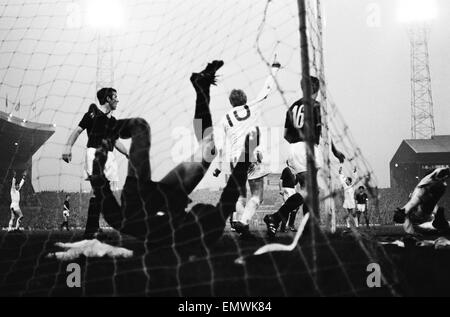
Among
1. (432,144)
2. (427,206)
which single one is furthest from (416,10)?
(427,206)

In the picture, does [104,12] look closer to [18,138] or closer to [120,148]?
[120,148]

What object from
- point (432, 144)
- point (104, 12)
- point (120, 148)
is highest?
point (104, 12)

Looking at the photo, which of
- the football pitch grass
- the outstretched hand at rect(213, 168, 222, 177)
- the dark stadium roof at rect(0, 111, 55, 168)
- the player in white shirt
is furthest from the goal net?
the dark stadium roof at rect(0, 111, 55, 168)

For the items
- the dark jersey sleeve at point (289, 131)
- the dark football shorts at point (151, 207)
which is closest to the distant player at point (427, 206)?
the dark jersey sleeve at point (289, 131)

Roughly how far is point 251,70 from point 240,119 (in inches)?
58.8

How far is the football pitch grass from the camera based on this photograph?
2240 mm

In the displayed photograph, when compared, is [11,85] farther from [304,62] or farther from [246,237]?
[304,62]

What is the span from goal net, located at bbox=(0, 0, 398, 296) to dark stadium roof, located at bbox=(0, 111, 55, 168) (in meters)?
11.2

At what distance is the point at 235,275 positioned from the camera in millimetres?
2611

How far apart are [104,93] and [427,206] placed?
4.08 metres

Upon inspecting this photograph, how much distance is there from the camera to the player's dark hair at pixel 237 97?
4977 mm

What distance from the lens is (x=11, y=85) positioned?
14.9 feet

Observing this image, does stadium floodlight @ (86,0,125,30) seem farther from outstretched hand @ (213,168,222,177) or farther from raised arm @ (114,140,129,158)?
outstretched hand @ (213,168,222,177)
